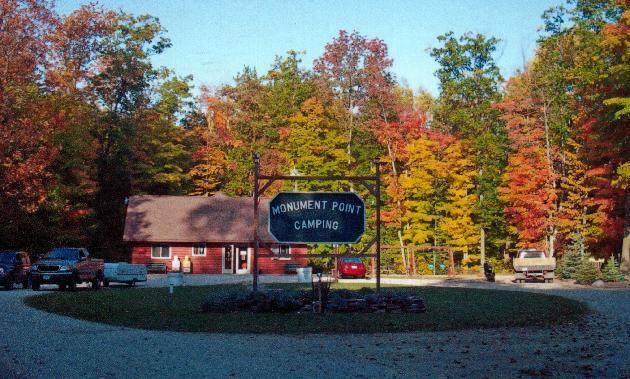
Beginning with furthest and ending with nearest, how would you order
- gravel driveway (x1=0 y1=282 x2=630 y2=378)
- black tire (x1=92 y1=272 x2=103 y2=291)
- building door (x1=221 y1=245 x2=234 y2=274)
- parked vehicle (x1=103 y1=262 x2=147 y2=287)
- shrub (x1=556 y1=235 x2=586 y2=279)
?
building door (x1=221 y1=245 x2=234 y2=274) → shrub (x1=556 y1=235 x2=586 y2=279) → parked vehicle (x1=103 y1=262 x2=147 y2=287) → black tire (x1=92 y1=272 x2=103 y2=291) → gravel driveway (x1=0 y1=282 x2=630 y2=378)

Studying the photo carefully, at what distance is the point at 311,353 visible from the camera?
1252 cm

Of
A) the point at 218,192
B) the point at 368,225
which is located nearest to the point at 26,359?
the point at 368,225

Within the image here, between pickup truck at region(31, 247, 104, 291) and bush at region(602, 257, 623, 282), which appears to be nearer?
pickup truck at region(31, 247, 104, 291)

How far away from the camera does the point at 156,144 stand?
66062 millimetres

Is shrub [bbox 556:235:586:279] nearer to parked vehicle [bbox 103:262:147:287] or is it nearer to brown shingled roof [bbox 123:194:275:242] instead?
brown shingled roof [bbox 123:194:275:242]

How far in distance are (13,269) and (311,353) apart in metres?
27.3

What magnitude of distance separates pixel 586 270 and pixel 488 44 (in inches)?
1224

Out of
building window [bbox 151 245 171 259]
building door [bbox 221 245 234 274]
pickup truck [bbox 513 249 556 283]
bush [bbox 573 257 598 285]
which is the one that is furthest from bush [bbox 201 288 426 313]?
building window [bbox 151 245 171 259]

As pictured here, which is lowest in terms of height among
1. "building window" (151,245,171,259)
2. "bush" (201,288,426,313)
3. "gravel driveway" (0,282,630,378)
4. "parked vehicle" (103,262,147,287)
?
"gravel driveway" (0,282,630,378)

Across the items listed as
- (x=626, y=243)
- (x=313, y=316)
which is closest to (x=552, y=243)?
(x=626, y=243)

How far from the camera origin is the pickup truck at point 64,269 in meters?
34.1

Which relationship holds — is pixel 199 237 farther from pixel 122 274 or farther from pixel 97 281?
pixel 97 281

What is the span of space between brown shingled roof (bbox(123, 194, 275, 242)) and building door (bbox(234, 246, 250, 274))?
1371 mm

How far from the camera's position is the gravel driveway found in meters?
10.6
